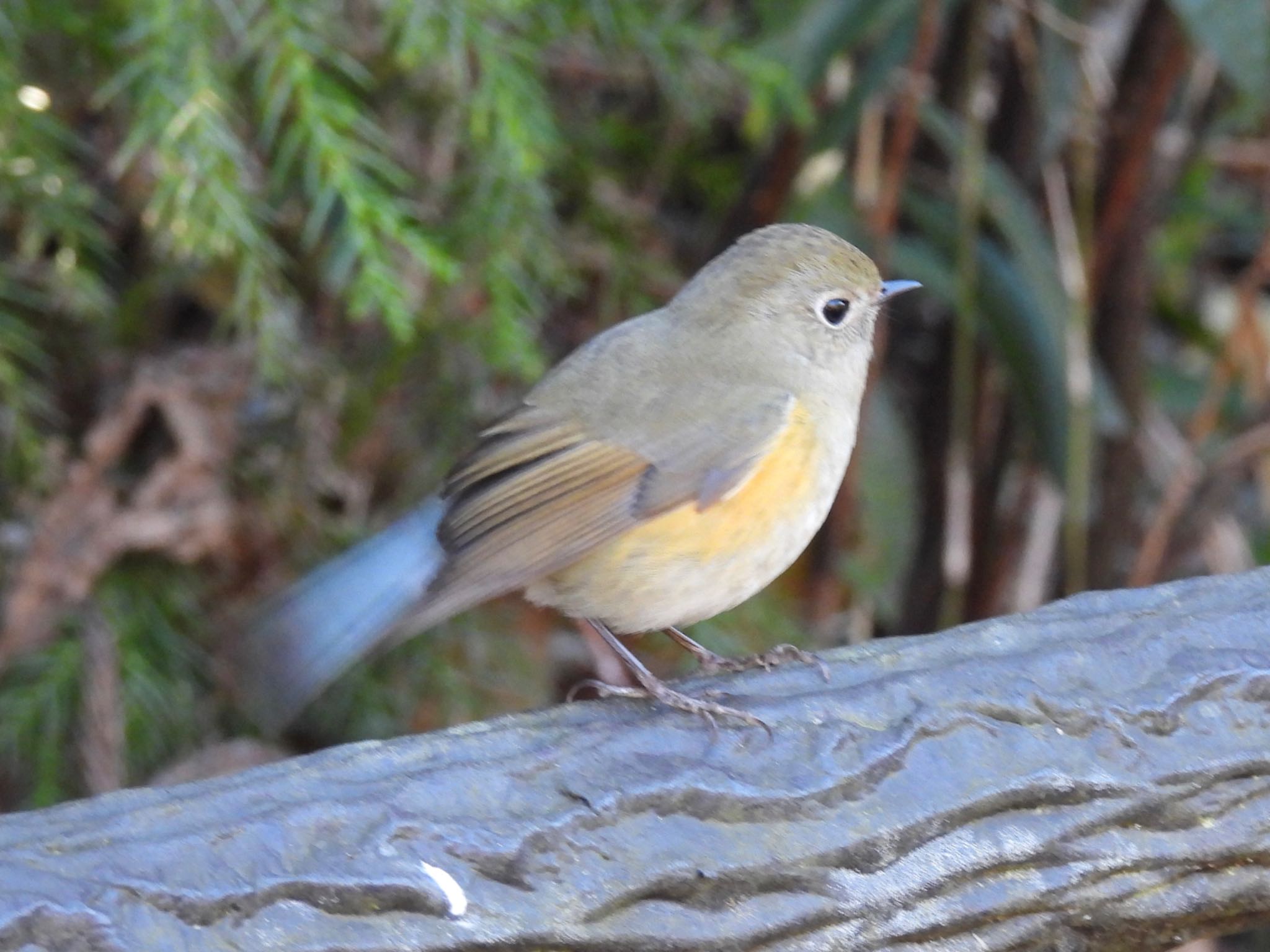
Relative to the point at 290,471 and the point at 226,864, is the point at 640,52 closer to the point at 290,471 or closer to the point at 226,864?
the point at 290,471

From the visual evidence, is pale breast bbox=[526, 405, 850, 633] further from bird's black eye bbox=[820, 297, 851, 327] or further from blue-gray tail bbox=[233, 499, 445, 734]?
bird's black eye bbox=[820, 297, 851, 327]

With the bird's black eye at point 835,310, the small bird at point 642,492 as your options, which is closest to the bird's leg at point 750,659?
the small bird at point 642,492

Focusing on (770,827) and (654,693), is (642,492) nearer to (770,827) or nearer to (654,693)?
(654,693)

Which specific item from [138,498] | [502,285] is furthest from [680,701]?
[138,498]

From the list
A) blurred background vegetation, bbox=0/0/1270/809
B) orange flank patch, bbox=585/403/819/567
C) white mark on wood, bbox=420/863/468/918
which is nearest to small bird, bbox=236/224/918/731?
orange flank patch, bbox=585/403/819/567

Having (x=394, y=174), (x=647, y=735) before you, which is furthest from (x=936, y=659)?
(x=394, y=174)

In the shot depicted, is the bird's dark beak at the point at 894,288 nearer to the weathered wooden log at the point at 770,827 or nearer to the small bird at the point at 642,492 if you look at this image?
the small bird at the point at 642,492

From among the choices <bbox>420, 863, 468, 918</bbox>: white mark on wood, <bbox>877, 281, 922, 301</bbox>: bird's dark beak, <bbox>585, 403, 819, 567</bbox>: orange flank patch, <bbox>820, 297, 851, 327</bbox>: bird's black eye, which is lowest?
<bbox>420, 863, 468, 918</bbox>: white mark on wood
